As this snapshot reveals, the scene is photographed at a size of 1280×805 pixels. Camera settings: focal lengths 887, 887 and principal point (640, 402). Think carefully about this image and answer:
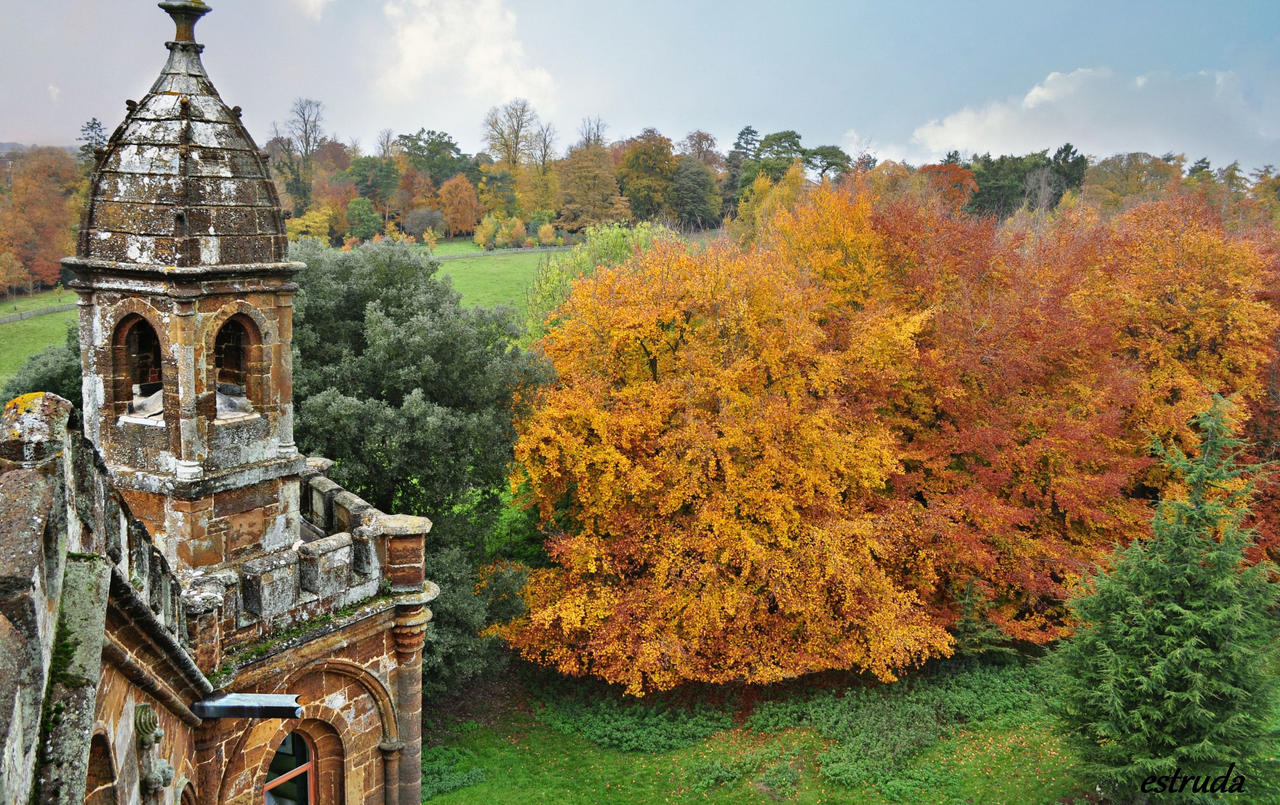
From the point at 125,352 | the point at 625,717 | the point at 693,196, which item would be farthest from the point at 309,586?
the point at 693,196

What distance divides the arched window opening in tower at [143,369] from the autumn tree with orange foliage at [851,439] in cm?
883

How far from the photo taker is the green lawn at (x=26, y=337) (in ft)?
106

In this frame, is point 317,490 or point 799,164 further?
point 799,164

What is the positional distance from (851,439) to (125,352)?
13.7 meters

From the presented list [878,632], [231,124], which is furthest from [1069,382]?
[231,124]

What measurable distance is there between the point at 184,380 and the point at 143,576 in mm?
3446

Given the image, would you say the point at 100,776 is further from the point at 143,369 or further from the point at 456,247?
the point at 456,247

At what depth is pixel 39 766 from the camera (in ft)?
11.8

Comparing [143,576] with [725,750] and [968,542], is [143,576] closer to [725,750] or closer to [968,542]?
[725,750]

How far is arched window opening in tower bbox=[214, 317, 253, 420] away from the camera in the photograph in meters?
9.47

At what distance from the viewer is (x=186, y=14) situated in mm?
8789

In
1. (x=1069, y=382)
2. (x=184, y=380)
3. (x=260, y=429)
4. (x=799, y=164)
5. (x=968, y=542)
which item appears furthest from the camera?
(x=799, y=164)

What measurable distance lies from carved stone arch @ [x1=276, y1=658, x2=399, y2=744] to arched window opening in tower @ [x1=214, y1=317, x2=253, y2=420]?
279 cm

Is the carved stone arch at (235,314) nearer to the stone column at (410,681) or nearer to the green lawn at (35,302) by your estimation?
the stone column at (410,681)
